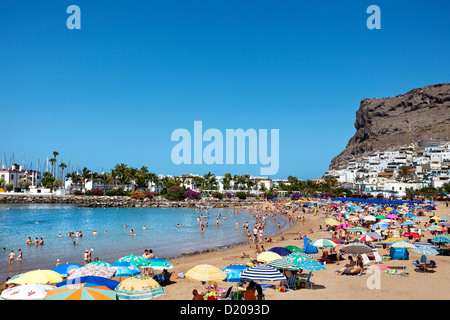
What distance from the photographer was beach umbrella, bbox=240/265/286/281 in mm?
9156

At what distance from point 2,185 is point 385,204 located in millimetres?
98150

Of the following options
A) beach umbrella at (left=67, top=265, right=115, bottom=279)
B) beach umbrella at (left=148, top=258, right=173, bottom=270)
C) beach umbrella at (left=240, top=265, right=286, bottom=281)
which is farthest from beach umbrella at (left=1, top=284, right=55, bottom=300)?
beach umbrella at (left=240, top=265, right=286, bottom=281)

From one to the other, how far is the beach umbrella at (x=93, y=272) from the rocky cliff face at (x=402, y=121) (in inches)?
6092

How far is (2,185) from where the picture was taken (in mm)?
95938

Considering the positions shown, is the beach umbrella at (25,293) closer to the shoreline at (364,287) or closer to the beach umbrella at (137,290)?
the beach umbrella at (137,290)

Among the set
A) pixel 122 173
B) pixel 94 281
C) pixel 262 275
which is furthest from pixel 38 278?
pixel 122 173

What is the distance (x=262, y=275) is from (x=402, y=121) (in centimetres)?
18328

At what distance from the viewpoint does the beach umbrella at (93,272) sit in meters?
10.1

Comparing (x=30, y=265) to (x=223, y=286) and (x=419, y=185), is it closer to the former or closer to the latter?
(x=223, y=286)

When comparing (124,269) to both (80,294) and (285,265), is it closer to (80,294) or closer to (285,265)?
(80,294)

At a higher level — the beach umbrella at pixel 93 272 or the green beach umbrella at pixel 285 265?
the green beach umbrella at pixel 285 265

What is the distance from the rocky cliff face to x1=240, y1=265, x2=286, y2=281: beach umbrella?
153 m

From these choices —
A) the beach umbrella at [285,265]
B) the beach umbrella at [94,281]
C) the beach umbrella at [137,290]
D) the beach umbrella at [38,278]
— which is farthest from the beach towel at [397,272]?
the beach umbrella at [38,278]
